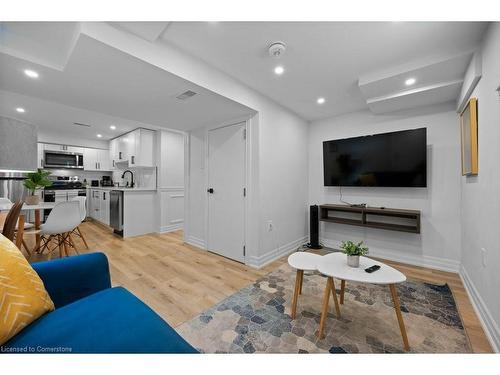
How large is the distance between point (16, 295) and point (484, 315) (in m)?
2.88

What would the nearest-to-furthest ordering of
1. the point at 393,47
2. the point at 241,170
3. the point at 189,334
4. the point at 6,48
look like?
the point at 189,334 < the point at 6,48 < the point at 393,47 < the point at 241,170

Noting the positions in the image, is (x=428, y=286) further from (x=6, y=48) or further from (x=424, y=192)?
(x=6, y=48)

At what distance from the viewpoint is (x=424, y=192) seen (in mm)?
2693

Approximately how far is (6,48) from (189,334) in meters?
2.62

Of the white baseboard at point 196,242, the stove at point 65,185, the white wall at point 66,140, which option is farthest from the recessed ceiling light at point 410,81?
the stove at point 65,185

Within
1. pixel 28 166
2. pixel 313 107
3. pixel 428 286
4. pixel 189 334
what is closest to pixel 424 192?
pixel 428 286

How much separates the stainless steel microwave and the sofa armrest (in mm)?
5464

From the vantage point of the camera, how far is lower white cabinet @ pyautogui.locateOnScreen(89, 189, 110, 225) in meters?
4.57

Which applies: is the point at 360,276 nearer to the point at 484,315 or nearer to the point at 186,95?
the point at 484,315

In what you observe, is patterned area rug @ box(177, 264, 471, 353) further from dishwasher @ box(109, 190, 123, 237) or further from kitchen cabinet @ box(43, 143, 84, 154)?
kitchen cabinet @ box(43, 143, 84, 154)

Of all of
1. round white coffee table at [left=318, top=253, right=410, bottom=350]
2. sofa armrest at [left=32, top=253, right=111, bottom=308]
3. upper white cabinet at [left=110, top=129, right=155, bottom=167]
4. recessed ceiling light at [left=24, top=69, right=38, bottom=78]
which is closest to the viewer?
sofa armrest at [left=32, top=253, right=111, bottom=308]

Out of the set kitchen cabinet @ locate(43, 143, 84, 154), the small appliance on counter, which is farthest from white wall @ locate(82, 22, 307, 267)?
kitchen cabinet @ locate(43, 143, 84, 154)

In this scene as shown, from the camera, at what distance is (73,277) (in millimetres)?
1143

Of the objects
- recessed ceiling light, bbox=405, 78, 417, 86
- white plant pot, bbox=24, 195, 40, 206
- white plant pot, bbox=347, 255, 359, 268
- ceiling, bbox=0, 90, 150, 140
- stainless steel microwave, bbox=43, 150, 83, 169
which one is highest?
ceiling, bbox=0, 90, 150, 140
